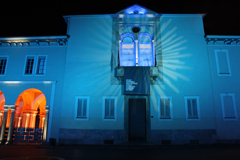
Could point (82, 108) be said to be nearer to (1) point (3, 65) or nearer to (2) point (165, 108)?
(2) point (165, 108)

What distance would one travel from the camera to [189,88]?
47.3 ft

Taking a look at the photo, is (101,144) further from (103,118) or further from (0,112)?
(0,112)

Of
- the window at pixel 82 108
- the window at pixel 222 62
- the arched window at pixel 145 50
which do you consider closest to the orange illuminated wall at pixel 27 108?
the window at pixel 82 108

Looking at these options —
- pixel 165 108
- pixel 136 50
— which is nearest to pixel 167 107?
pixel 165 108

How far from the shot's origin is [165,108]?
14062mm

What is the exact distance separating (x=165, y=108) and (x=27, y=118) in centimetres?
1354

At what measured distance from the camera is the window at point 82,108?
14.1 m

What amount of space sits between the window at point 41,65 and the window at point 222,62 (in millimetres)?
15020

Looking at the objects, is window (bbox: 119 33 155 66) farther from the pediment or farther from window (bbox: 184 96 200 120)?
window (bbox: 184 96 200 120)

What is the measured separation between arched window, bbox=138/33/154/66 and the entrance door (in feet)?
11.0

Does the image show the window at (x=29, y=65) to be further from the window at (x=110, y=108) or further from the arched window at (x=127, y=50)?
the arched window at (x=127, y=50)

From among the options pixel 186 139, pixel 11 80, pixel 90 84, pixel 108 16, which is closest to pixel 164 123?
pixel 186 139

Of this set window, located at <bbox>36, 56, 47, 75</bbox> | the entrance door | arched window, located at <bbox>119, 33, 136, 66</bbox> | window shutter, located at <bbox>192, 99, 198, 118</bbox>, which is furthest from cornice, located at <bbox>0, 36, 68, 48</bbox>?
window shutter, located at <bbox>192, 99, 198, 118</bbox>

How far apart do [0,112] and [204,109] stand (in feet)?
63.0
